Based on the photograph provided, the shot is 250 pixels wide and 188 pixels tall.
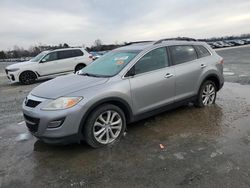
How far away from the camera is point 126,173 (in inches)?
136

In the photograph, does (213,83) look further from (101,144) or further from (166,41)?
(101,144)

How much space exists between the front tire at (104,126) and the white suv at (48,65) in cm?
954

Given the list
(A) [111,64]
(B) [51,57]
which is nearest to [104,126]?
(A) [111,64]

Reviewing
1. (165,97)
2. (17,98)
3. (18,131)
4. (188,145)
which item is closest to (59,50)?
(17,98)

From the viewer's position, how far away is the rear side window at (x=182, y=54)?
546 cm

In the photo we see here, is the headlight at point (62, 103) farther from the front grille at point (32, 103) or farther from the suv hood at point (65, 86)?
the front grille at point (32, 103)

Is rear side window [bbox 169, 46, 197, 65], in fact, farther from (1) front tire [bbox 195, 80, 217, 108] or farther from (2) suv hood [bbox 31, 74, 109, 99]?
(2) suv hood [bbox 31, 74, 109, 99]

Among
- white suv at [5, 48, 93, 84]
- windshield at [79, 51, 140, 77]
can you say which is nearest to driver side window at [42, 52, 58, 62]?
white suv at [5, 48, 93, 84]

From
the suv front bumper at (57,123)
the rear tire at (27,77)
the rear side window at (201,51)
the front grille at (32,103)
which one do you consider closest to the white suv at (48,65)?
the rear tire at (27,77)

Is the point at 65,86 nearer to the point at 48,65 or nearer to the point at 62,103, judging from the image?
the point at 62,103

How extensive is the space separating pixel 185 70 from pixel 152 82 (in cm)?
103

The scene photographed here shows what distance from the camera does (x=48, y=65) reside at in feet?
43.5

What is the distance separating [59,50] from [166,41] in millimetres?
9469

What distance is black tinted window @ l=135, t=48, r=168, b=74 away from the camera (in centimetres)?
486
